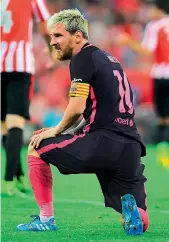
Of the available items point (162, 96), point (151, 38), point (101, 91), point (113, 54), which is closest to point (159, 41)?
point (151, 38)

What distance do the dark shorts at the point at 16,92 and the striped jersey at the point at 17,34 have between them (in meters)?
0.07

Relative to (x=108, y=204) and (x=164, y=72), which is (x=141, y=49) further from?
(x=108, y=204)

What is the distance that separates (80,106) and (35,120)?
33.5 ft

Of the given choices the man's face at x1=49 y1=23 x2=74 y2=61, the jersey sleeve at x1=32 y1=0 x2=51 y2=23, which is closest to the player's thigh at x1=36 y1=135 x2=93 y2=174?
the man's face at x1=49 y1=23 x2=74 y2=61

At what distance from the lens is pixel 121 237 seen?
5.73 m

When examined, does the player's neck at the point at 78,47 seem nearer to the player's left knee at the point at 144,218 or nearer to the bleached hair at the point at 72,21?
the bleached hair at the point at 72,21

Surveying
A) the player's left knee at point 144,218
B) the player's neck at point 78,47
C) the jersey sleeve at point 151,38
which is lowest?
the player's left knee at point 144,218

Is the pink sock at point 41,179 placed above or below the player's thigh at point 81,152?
below

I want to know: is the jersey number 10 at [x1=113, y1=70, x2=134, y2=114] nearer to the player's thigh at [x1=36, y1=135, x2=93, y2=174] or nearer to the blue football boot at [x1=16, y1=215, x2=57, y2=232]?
the player's thigh at [x1=36, y1=135, x2=93, y2=174]

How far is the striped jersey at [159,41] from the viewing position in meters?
12.8

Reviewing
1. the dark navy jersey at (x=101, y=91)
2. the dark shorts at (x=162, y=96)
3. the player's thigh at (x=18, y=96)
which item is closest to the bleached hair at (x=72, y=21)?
the dark navy jersey at (x=101, y=91)

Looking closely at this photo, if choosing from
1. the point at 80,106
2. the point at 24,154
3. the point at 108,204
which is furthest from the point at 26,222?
the point at 24,154

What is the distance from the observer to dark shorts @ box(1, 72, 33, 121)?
27.7 feet

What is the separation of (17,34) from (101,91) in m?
3.09
